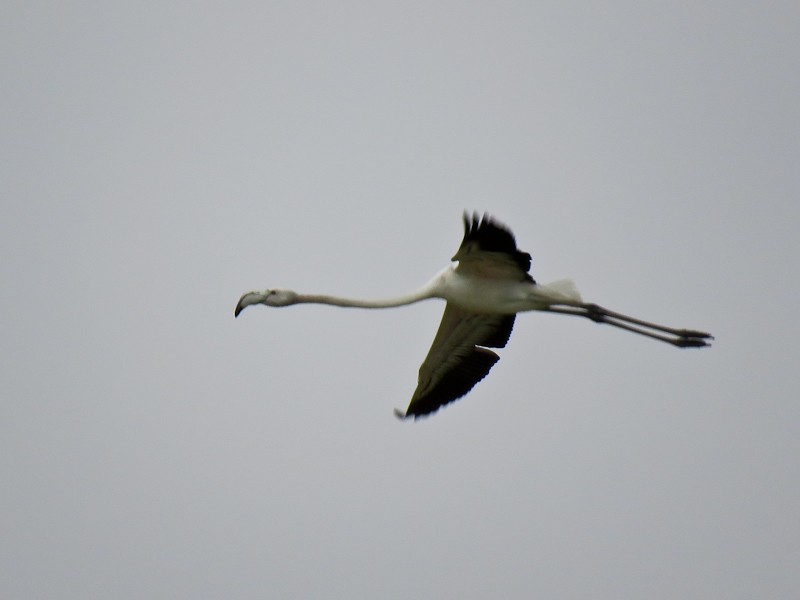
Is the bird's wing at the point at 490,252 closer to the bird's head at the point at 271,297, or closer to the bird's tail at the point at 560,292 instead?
the bird's tail at the point at 560,292

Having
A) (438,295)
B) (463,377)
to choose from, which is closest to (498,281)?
(438,295)

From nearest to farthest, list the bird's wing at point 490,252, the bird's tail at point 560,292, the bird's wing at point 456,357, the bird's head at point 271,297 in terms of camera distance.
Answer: the bird's wing at point 490,252
the bird's head at point 271,297
the bird's tail at point 560,292
the bird's wing at point 456,357

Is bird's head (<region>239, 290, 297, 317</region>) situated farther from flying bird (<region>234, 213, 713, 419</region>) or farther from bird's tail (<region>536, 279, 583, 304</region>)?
bird's tail (<region>536, 279, 583, 304</region>)

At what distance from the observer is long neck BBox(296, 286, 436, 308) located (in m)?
16.3

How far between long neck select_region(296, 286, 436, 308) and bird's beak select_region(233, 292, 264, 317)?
527mm

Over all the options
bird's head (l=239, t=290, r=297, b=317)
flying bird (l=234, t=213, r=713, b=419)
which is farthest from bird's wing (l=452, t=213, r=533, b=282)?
bird's head (l=239, t=290, r=297, b=317)

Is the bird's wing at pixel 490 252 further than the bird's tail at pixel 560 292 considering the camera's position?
No

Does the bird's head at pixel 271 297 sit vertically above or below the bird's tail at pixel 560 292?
below

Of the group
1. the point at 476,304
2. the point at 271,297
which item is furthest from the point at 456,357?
the point at 271,297

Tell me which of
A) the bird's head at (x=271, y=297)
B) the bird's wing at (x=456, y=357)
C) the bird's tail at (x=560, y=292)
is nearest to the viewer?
the bird's head at (x=271, y=297)

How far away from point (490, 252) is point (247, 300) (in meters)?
2.98

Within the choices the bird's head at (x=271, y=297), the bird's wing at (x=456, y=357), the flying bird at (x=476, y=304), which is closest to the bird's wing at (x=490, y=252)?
the flying bird at (x=476, y=304)

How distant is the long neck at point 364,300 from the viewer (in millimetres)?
16266

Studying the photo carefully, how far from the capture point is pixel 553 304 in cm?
1659
